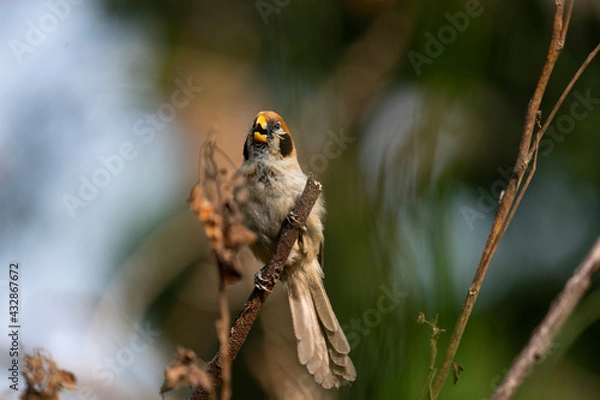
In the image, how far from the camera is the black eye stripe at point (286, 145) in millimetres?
3893

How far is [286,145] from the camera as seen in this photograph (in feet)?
12.9

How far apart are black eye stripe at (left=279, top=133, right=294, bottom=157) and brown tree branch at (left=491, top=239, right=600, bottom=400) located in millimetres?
2980

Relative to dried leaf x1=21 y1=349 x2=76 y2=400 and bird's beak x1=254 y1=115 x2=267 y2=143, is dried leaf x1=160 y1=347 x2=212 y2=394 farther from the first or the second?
bird's beak x1=254 y1=115 x2=267 y2=143

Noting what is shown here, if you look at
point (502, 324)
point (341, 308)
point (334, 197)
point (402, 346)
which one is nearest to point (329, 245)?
point (334, 197)

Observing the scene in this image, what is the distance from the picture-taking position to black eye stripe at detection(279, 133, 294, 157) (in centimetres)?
389

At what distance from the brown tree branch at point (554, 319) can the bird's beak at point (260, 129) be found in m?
2.94

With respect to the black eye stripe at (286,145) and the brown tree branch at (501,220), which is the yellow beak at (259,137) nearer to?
the black eye stripe at (286,145)

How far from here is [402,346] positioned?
225cm

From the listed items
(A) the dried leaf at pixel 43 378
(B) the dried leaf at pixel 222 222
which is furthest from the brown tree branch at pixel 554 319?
(A) the dried leaf at pixel 43 378

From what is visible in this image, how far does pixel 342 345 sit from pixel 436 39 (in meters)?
1.40

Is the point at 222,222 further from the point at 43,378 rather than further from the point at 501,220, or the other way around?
the point at 501,220

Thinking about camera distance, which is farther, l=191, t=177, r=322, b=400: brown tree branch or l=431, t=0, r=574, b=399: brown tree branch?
l=191, t=177, r=322, b=400: brown tree branch

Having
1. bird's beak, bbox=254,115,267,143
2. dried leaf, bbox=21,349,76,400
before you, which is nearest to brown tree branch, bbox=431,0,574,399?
dried leaf, bbox=21,349,76,400

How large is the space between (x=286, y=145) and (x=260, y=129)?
0.53ft
